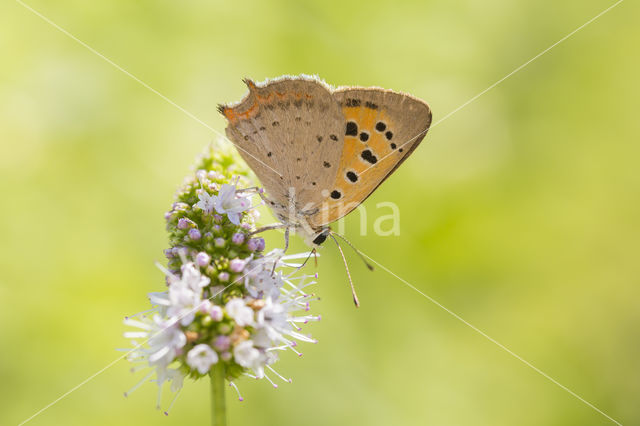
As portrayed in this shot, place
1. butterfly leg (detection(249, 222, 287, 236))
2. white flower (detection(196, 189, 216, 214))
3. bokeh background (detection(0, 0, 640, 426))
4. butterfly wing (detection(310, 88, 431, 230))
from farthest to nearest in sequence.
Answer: bokeh background (detection(0, 0, 640, 426)) → butterfly wing (detection(310, 88, 431, 230)) → butterfly leg (detection(249, 222, 287, 236)) → white flower (detection(196, 189, 216, 214))

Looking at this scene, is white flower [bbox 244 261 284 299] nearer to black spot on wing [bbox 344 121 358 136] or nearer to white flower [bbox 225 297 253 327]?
white flower [bbox 225 297 253 327]

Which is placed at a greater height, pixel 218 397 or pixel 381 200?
pixel 381 200

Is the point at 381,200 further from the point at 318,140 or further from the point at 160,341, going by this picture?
the point at 160,341

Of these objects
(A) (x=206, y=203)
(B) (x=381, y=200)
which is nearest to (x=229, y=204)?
(A) (x=206, y=203)

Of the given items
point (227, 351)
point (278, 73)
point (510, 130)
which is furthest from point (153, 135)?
point (510, 130)

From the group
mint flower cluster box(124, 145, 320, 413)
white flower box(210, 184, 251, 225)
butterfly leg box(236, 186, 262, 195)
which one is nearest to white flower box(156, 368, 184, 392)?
mint flower cluster box(124, 145, 320, 413)

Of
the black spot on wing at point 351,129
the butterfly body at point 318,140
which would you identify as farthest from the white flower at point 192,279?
the black spot on wing at point 351,129
